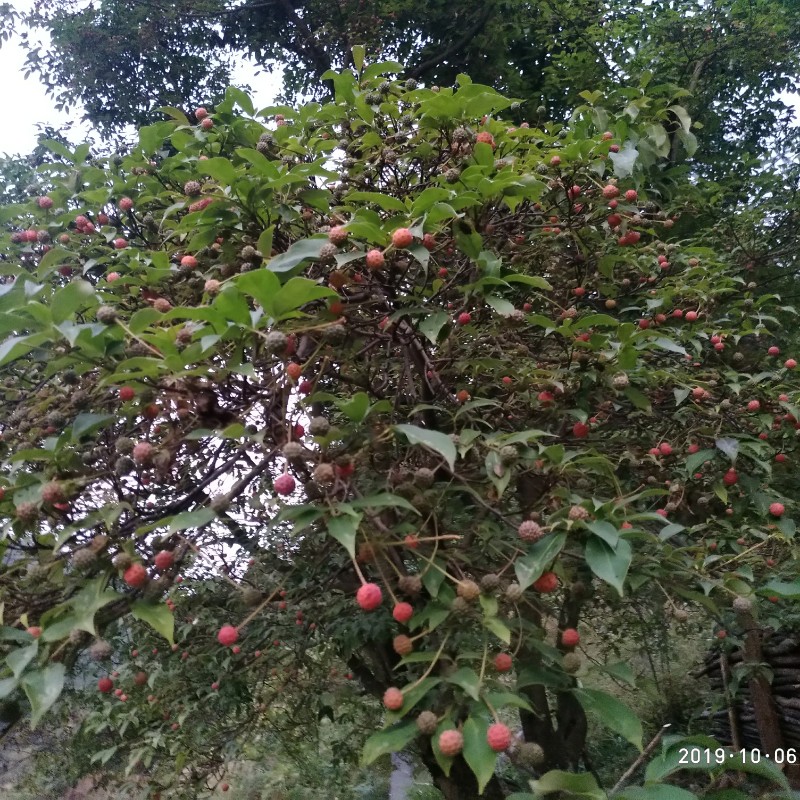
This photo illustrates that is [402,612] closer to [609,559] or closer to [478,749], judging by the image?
[478,749]

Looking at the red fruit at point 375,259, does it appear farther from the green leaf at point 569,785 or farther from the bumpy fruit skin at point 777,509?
the bumpy fruit skin at point 777,509

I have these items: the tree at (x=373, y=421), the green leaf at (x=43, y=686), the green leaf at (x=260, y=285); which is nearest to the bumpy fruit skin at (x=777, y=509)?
the tree at (x=373, y=421)

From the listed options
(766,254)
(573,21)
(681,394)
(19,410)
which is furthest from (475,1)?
(19,410)

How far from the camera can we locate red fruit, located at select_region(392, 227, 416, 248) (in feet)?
3.97

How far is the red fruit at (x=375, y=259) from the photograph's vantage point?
4.04 feet

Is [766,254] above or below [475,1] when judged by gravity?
below

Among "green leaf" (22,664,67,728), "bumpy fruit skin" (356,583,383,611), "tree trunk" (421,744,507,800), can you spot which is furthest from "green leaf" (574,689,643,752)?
"tree trunk" (421,744,507,800)

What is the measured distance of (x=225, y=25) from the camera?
519 centimetres

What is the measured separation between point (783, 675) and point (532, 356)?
3075 mm

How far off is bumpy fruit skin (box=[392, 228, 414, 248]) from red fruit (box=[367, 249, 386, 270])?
36mm

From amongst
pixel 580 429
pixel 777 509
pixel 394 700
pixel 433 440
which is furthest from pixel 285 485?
pixel 777 509

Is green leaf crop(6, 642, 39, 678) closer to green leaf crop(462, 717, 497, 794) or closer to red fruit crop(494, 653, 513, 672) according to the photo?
green leaf crop(462, 717, 497, 794)

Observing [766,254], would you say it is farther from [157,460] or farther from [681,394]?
[157,460]

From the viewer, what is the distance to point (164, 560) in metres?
1.14
